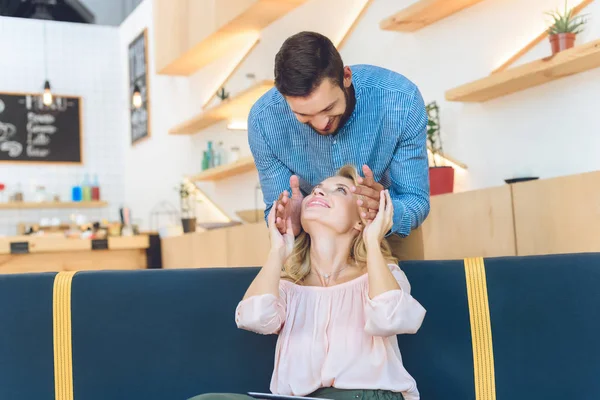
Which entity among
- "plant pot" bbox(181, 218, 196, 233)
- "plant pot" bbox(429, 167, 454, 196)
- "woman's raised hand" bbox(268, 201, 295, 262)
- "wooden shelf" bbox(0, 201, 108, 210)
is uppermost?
"wooden shelf" bbox(0, 201, 108, 210)

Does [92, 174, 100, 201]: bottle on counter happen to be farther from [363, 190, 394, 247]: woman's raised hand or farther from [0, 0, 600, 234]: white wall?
[363, 190, 394, 247]: woman's raised hand

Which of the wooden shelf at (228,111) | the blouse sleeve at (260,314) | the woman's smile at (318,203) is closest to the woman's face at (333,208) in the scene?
the woman's smile at (318,203)

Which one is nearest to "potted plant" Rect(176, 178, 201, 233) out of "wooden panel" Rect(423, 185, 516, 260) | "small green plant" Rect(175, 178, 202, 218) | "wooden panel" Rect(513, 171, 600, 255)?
"small green plant" Rect(175, 178, 202, 218)

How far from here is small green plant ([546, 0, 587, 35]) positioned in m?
3.03

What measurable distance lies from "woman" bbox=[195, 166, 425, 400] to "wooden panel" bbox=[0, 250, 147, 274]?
3.76m

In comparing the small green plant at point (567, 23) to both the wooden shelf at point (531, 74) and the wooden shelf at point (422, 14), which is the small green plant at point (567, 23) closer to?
the wooden shelf at point (531, 74)

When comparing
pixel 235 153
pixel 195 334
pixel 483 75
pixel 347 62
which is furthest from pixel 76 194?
pixel 195 334

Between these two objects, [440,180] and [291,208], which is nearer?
[291,208]

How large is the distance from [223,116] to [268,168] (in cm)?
407

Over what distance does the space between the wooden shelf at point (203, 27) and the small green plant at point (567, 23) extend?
7.74 feet

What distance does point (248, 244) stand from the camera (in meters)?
5.01

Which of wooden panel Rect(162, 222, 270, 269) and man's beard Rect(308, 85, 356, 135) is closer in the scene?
man's beard Rect(308, 85, 356, 135)

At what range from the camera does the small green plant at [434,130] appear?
3816mm

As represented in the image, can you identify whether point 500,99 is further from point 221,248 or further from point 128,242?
point 128,242
